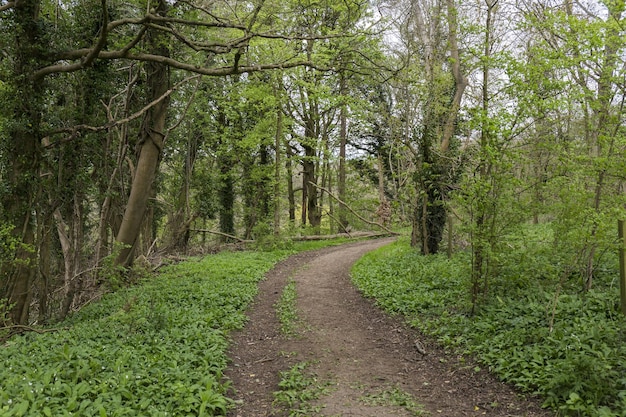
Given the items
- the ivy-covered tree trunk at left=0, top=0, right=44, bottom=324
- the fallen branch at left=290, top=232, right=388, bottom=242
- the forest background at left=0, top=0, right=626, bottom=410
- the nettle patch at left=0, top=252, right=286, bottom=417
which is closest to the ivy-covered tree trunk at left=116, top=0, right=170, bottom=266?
the forest background at left=0, top=0, right=626, bottom=410

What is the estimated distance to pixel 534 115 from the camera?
6730mm

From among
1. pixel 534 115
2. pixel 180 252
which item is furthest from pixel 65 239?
pixel 534 115

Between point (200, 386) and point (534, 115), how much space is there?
6321mm

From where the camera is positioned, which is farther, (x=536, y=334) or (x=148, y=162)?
(x=148, y=162)

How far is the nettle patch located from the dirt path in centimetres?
46

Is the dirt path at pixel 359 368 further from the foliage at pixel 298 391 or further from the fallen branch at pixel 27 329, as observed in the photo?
the fallen branch at pixel 27 329

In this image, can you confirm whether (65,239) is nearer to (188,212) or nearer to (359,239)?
(188,212)

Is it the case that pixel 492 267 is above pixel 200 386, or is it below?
above

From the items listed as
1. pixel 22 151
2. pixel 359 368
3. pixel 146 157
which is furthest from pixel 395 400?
pixel 146 157

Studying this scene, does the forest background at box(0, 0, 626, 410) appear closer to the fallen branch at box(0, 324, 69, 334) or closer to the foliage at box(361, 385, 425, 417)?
the fallen branch at box(0, 324, 69, 334)

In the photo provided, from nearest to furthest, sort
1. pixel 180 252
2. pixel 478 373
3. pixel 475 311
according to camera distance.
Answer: pixel 478 373, pixel 475 311, pixel 180 252

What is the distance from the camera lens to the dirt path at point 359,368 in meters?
4.92

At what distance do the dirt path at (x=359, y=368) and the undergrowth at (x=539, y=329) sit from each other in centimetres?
30

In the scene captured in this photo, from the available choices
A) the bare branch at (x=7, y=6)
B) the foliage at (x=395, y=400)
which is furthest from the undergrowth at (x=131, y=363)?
the bare branch at (x=7, y=6)
